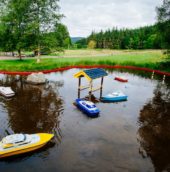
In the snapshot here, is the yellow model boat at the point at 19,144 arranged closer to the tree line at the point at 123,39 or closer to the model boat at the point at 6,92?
the model boat at the point at 6,92

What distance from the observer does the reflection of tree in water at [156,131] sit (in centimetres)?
1710

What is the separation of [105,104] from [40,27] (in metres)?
38.9

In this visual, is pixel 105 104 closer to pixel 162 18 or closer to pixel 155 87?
pixel 155 87

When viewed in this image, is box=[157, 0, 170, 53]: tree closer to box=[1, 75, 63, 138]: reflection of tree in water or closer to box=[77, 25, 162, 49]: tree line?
box=[1, 75, 63, 138]: reflection of tree in water

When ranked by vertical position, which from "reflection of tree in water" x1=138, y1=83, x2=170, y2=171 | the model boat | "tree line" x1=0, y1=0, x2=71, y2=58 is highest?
"tree line" x1=0, y1=0, x2=71, y2=58

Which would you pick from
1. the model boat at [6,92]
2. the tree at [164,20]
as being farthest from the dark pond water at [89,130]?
the tree at [164,20]

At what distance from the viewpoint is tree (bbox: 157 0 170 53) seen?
5116 centimetres

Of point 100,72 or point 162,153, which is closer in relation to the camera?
point 162,153

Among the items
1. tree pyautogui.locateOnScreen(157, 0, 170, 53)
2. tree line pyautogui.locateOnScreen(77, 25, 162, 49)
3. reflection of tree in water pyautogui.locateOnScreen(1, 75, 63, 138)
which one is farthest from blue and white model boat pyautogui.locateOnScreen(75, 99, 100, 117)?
tree line pyautogui.locateOnScreen(77, 25, 162, 49)

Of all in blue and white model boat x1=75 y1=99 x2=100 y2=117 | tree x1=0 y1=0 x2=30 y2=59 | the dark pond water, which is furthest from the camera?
tree x1=0 y1=0 x2=30 y2=59

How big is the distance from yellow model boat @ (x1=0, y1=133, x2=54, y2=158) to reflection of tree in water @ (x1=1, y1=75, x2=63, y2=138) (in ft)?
9.96

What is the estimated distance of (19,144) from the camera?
17047 millimetres

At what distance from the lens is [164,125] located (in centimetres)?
2333

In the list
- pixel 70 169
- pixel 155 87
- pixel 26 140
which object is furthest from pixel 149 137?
pixel 155 87
